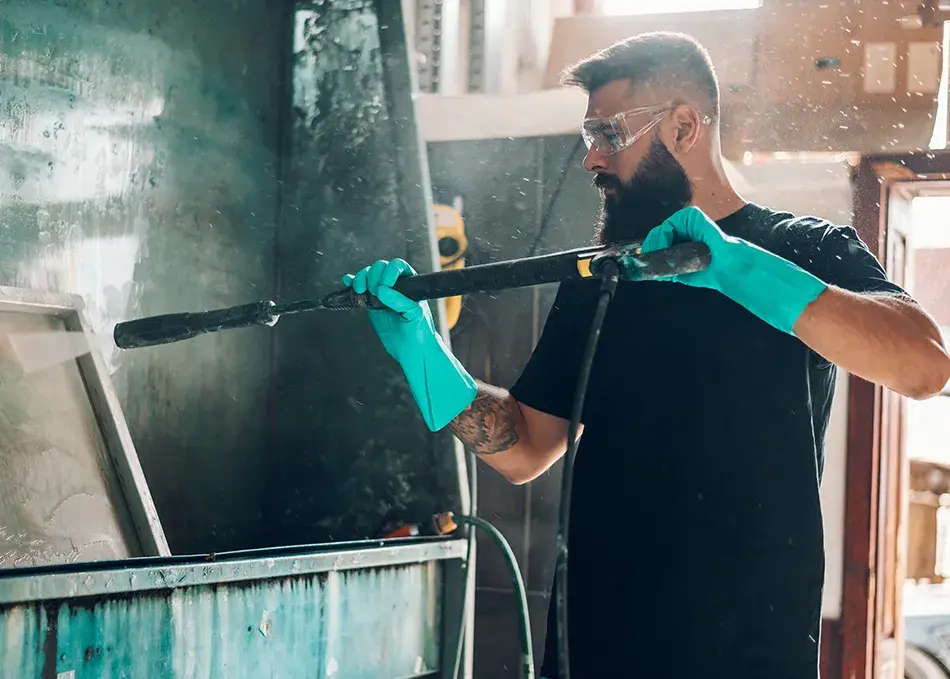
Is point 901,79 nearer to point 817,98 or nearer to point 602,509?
point 817,98

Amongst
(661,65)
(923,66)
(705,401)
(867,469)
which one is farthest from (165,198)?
(923,66)

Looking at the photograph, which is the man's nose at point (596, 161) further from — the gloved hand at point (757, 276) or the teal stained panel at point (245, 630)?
the teal stained panel at point (245, 630)

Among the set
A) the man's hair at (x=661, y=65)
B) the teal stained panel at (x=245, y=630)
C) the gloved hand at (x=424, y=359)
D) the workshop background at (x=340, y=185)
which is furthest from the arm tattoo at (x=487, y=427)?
the man's hair at (x=661, y=65)

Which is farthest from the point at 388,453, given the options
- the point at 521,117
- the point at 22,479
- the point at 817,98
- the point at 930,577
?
the point at 930,577

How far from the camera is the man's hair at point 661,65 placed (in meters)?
1.35

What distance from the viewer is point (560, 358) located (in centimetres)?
132

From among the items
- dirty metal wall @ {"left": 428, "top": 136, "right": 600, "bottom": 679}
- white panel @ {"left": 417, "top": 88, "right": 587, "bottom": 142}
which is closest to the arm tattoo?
dirty metal wall @ {"left": 428, "top": 136, "right": 600, "bottom": 679}

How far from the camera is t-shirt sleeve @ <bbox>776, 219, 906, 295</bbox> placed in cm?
109

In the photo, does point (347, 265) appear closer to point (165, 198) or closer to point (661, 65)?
point (165, 198)

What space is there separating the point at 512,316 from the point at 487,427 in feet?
3.44

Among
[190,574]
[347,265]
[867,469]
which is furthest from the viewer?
[867,469]

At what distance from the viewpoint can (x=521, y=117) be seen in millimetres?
2389

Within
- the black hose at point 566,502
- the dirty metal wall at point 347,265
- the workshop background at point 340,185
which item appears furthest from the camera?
the dirty metal wall at point 347,265

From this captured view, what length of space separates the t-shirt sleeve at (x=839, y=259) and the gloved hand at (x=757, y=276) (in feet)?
0.34
